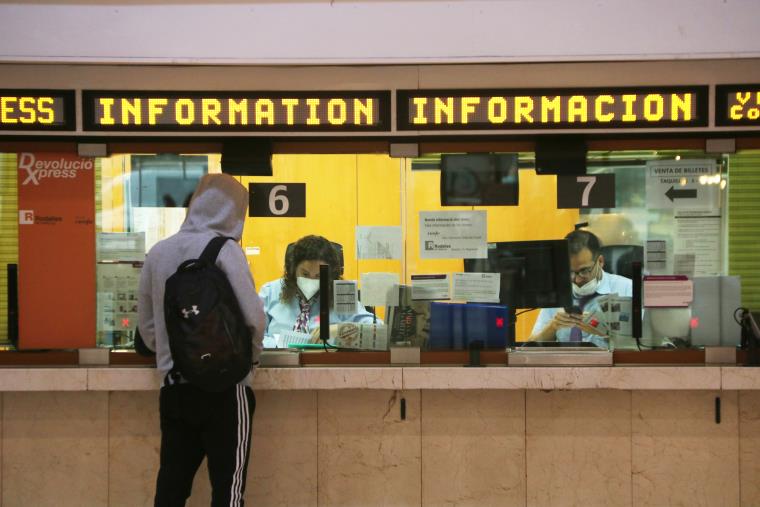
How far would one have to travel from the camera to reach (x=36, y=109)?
14.4ft

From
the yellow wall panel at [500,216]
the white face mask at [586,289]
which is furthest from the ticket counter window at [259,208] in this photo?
the white face mask at [586,289]

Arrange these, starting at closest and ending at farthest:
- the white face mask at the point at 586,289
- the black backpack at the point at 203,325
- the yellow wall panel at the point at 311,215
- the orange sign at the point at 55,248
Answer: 1. the black backpack at the point at 203,325
2. the orange sign at the point at 55,248
3. the yellow wall panel at the point at 311,215
4. the white face mask at the point at 586,289

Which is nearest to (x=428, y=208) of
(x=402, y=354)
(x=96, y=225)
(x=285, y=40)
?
(x=402, y=354)

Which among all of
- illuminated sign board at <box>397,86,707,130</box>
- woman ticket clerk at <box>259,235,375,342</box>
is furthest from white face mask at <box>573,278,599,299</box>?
woman ticket clerk at <box>259,235,375,342</box>

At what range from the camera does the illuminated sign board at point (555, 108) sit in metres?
4.37

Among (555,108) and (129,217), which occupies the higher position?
(555,108)

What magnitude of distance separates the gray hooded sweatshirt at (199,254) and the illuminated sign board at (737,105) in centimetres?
309

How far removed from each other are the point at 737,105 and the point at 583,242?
130 centimetres

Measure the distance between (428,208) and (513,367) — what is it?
1225 mm

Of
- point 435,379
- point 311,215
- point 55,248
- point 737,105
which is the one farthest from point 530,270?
point 55,248

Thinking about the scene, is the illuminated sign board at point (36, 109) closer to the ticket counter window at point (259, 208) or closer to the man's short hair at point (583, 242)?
the ticket counter window at point (259, 208)

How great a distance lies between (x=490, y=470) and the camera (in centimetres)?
445

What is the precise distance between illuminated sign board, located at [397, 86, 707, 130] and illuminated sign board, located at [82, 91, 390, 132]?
0.31 meters

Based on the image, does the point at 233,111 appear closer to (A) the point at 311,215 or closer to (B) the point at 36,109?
(A) the point at 311,215
